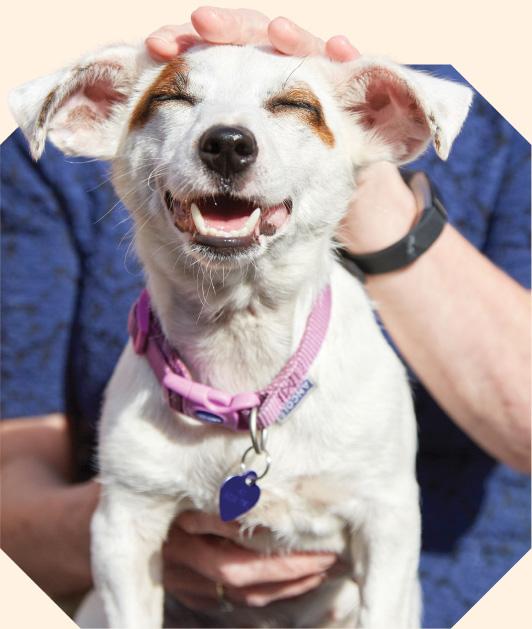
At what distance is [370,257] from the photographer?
1.95m

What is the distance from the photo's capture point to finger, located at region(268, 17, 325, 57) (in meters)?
1.62

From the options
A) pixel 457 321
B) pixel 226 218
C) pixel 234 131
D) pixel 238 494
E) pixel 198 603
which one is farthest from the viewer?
pixel 198 603

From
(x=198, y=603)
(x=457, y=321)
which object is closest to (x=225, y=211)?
(x=457, y=321)

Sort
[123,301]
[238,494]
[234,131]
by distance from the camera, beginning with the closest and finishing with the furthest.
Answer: [234,131] < [238,494] < [123,301]

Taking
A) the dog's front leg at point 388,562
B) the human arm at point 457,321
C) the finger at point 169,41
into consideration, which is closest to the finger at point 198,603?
the dog's front leg at point 388,562

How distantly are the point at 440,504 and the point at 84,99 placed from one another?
1425mm

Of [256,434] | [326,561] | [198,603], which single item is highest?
[256,434]

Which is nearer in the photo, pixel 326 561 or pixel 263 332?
pixel 263 332

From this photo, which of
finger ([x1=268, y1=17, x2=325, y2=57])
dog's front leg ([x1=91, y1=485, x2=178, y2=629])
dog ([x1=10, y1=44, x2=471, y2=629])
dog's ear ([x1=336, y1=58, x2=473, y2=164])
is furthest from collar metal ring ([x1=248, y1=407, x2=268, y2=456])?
finger ([x1=268, y1=17, x2=325, y2=57])

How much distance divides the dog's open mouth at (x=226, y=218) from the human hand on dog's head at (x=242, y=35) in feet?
1.14

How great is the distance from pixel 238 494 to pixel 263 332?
0.34m

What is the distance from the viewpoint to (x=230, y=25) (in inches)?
65.6

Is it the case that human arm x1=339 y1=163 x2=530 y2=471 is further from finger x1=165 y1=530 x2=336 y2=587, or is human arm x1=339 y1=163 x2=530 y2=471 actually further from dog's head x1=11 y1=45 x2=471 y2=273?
finger x1=165 y1=530 x2=336 y2=587

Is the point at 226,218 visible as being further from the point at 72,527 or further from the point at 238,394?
the point at 72,527
